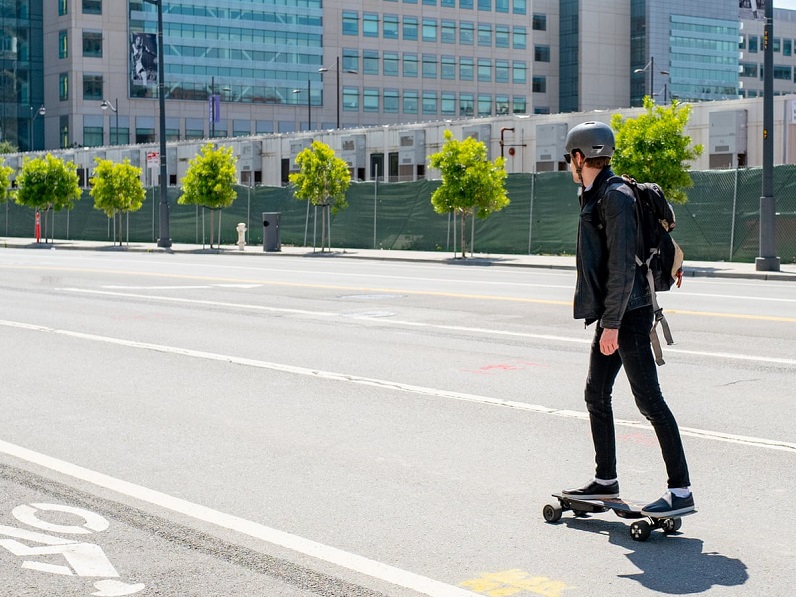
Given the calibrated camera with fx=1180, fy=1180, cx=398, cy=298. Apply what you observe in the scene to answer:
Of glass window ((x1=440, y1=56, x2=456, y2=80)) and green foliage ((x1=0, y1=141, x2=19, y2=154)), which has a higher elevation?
glass window ((x1=440, y1=56, x2=456, y2=80))

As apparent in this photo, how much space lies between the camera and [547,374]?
11008 mm

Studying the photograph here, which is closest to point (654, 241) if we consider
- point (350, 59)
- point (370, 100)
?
point (370, 100)

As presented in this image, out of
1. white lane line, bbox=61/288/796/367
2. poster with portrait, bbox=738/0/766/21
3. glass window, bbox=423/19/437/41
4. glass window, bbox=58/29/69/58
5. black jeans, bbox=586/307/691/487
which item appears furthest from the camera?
glass window, bbox=423/19/437/41

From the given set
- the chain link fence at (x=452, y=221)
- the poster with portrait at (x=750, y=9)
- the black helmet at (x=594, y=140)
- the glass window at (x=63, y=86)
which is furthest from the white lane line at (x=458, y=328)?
the glass window at (x=63, y=86)

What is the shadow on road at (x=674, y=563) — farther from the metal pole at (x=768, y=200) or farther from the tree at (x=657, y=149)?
the tree at (x=657, y=149)

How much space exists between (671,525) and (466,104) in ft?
377

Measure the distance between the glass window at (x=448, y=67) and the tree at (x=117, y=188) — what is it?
71270 mm

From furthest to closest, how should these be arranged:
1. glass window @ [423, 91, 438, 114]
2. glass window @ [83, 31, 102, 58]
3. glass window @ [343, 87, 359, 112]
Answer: glass window @ [423, 91, 438, 114] < glass window @ [343, 87, 359, 112] < glass window @ [83, 31, 102, 58]

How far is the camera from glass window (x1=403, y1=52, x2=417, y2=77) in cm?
11594

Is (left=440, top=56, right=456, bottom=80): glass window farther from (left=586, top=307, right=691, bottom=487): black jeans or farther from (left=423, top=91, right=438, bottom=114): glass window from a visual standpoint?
(left=586, top=307, right=691, bottom=487): black jeans

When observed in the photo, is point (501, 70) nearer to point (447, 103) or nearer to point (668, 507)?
point (447, 103)

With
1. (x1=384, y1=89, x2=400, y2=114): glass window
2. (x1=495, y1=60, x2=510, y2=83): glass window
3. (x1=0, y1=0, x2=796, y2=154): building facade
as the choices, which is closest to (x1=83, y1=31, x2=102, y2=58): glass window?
(x1=0, y1=0, x2=796, y2=154): building facade

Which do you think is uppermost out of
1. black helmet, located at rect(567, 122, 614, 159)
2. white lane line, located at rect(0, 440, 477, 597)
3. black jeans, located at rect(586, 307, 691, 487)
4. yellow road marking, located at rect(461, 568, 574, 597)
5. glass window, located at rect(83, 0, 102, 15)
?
glass window, located at rect(83, 0, 102, 15)

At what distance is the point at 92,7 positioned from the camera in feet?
345
